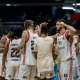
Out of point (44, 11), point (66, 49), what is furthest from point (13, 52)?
point (44, 11)

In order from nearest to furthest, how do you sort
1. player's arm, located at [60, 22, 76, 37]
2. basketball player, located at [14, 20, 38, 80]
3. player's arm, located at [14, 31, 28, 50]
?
1. player's arm, located at [60, 22, 76, 37]
2. player's arm, located at [14, 31, 28, 50]
3. basketball player, located at [14, 20, 38, 80]

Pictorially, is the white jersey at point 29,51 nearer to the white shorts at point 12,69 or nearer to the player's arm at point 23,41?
the player's arm at point 23,41

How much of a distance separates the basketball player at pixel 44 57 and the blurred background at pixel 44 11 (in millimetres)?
8011

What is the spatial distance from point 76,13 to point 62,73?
628 inches

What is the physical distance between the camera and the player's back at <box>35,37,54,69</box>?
6164 millimetres

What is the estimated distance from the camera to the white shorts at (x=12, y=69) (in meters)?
6.73

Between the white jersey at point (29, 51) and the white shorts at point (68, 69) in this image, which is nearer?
the white shorts at point (68, 69)

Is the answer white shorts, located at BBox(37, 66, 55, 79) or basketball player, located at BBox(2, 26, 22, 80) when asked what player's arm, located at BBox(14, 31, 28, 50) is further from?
white shorts, located at BBox(37, 66, 55, 79)

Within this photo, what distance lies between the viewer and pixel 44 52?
20.2 ft

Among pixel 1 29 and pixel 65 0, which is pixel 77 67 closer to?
pixel 1 29

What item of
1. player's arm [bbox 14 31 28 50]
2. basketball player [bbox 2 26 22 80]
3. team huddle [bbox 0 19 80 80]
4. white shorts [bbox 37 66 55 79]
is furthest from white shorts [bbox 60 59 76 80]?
basketball player [bbox 2 26 22 80]

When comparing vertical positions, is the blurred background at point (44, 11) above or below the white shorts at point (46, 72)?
above

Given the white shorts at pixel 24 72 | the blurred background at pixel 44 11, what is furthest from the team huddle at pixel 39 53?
the blurred background at pixel 44 11

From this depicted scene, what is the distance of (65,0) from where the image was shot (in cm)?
1909
